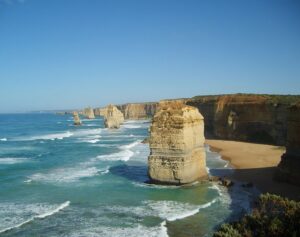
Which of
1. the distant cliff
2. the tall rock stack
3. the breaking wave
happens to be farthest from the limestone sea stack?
the distant cliff

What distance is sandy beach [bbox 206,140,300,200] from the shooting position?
22.8 m

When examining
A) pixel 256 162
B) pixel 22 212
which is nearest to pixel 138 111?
pixel 256 162

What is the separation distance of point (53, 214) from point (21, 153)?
87.2 feet

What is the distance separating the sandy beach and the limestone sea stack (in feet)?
14.9

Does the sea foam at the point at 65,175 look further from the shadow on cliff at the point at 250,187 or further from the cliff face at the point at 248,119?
the cliff face at the point at 248,119

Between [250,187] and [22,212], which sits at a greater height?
[250,187]

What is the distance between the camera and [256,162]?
1282 inches

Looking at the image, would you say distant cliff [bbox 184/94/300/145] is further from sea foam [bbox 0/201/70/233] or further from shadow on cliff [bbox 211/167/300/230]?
sea foam [bbox 0/201/70/233]

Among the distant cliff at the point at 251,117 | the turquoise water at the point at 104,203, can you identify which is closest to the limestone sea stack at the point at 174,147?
the turquoise water at the point at 104,203

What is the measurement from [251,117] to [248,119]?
1.78ft

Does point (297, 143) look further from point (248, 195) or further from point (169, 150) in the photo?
point (169, 150)

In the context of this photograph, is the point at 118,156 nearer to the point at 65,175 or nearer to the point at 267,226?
the point at 65,175

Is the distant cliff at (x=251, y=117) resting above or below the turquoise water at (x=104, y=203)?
above

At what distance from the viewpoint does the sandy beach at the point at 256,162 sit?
22.8 m
